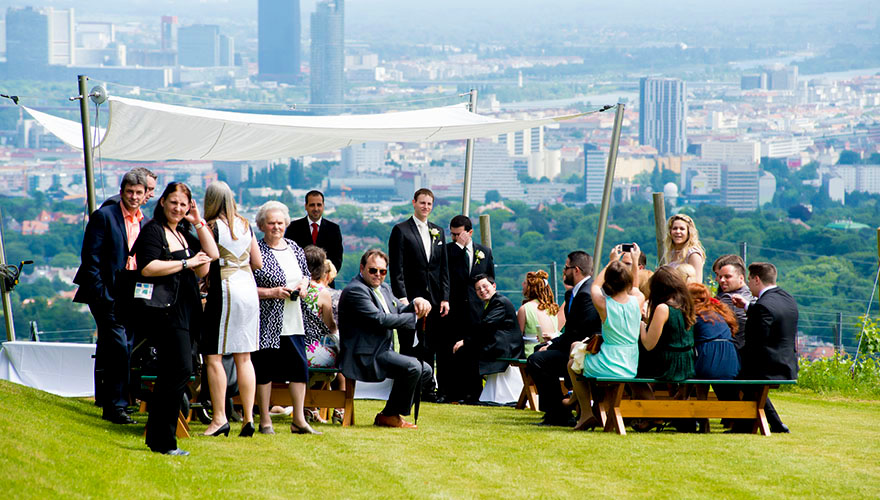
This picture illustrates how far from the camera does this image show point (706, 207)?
68.3 metres

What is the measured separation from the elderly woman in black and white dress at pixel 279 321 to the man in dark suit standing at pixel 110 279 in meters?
0.77

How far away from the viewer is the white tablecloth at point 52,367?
858 cm

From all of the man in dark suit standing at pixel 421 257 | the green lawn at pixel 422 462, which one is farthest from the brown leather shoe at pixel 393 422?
the man in dark suit standing at pixel 421 257

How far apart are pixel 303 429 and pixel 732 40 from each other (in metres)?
190

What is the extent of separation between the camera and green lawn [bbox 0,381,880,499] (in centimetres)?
465

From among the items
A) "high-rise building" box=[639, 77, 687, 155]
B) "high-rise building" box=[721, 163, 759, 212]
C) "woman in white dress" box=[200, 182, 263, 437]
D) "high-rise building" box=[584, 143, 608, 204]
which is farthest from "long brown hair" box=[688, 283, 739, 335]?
"high-rise building" box=[639, 77, 687, 155]

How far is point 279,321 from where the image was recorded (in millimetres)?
6332

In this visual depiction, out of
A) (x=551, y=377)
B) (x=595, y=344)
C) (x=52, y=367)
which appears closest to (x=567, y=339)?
(x=551, y=377)

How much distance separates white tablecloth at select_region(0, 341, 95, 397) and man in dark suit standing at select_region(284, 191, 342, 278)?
1.81 m

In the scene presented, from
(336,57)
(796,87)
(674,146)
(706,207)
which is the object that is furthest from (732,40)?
(706,207)

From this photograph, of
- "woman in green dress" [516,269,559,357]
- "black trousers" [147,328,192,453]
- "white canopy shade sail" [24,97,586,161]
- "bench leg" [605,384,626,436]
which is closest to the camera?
"black trousers" [147,328,192,453]

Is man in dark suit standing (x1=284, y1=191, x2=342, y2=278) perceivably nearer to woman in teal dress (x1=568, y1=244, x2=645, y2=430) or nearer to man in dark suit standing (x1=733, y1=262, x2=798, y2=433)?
woman in teal dress (x1=568, y1=244, x2=645, y2=430)

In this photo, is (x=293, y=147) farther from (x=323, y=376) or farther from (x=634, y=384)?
(x=634, y=384)

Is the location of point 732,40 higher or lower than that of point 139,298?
higher
